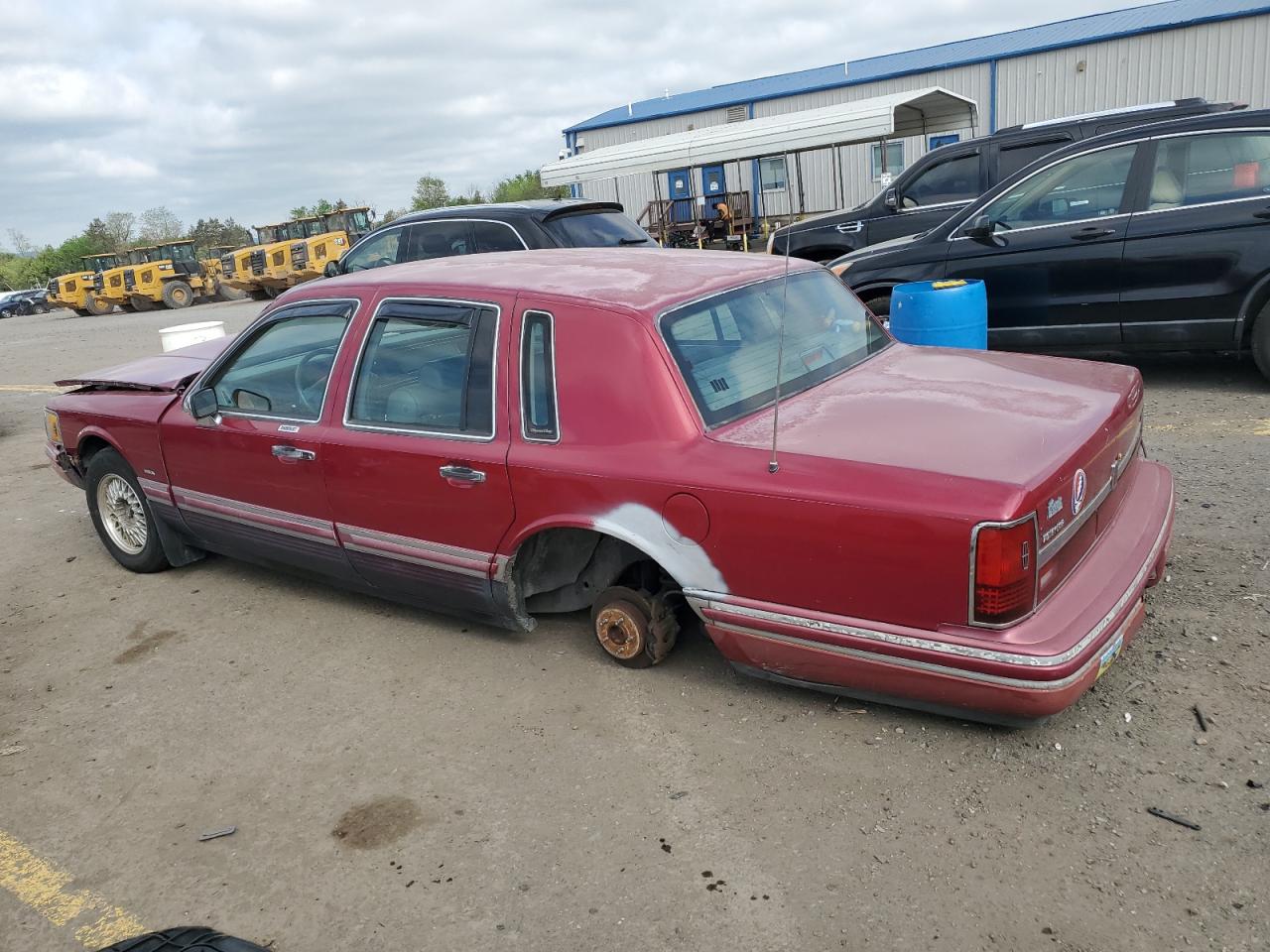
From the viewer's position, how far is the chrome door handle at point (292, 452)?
4.12 meters

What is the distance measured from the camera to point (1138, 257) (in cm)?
656

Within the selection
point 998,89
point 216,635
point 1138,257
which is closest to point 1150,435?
point 1138,257

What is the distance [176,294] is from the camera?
3203 centimetres

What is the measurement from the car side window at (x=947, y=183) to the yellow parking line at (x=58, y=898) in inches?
382

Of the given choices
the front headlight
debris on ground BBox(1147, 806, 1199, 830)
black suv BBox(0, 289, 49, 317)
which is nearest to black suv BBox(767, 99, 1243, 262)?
the front headlight

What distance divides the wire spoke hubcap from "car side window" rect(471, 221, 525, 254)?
403cm

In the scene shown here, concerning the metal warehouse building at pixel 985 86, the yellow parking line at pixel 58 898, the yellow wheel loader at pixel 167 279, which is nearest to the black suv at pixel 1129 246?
the yellow parking line at pixel 58 898

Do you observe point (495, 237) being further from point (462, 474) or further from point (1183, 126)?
point (462, 474)

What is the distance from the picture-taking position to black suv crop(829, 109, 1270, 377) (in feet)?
20.6

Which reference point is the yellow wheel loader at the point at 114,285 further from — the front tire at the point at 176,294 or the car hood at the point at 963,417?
the car hood at the point at 963,417

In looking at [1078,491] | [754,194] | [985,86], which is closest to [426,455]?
[1078,491]

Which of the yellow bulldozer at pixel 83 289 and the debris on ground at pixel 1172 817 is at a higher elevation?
the yellow bulldozer at pixel 83 289

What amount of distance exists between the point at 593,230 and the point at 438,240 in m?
1.50

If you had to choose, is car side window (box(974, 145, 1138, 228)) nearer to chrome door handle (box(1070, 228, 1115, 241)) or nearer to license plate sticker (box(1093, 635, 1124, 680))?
chrome door handle (box(1070, 228, 1115, 241))
